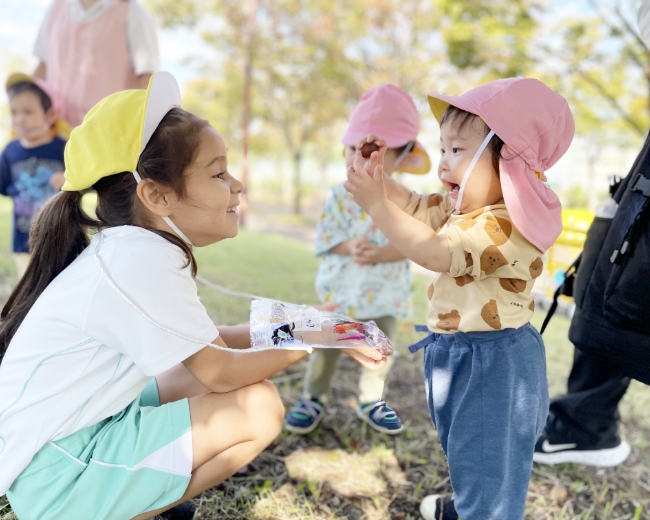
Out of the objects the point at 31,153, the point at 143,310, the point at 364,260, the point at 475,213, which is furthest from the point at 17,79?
the point at 475,213

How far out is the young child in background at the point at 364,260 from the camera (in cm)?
230

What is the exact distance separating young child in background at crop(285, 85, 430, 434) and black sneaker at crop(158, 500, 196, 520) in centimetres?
64

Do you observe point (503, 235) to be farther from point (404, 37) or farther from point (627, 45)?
point (404, 37)

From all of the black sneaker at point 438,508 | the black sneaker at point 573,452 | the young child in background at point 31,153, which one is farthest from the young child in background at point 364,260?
the young child in background at point 31,153

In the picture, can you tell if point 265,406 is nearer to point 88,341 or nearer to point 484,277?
point 88,341

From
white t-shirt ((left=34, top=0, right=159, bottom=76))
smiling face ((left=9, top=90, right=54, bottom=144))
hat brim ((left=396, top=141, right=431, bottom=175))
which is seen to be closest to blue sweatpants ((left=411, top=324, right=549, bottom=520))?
hat brim ((left=396, top=141, right=431, bottom=175))

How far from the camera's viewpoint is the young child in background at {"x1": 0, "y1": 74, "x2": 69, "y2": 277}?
2994mm

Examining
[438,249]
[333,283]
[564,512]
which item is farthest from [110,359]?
[564,512]

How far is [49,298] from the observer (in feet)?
4.53

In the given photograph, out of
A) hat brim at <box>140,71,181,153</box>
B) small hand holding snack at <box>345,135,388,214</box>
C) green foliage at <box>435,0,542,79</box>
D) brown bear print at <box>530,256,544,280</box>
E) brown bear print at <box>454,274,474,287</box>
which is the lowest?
brown bear print at <box>454,274,474,287</box>

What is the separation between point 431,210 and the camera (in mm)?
1708

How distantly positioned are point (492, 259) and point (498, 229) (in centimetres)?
8

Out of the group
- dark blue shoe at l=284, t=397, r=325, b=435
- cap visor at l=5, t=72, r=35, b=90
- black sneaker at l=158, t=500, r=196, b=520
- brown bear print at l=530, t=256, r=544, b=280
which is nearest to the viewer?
brown bear print at l=530, t=256, r=544, b=280

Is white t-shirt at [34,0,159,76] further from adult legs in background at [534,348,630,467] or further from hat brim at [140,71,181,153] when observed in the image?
adult legs in background at [534,348,630,467]
